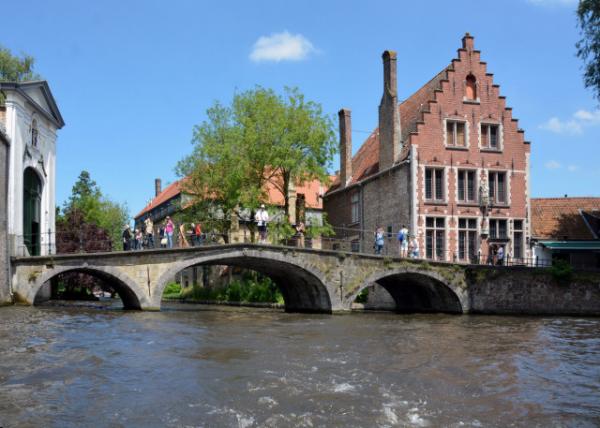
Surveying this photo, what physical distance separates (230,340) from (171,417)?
7.56 m

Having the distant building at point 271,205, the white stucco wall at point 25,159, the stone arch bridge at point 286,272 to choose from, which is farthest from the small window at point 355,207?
the white stucco wall at point 25,159

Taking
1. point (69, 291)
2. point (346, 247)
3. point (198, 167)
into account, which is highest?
point (198, 167)

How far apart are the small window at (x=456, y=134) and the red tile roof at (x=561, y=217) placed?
5428 millimetres

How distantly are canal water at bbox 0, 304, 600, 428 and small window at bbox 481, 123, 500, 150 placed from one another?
14408mm

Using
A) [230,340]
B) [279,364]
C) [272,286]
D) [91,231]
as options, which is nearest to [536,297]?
[272,286]

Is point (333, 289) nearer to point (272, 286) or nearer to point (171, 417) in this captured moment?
point (272, 286)

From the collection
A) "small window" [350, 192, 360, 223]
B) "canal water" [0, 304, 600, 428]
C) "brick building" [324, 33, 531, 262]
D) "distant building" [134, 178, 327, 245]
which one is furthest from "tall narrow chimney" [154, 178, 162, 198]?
"canal water" [0, 304, 600, 428]

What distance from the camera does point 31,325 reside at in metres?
Result: 16.8

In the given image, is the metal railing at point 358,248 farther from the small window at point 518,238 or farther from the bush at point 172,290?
the bush at point 172,290

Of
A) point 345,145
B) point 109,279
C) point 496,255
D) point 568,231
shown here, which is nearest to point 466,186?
point 496,255

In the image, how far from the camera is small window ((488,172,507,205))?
30562 millimetres

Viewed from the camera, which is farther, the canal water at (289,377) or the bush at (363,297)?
the bush at (363,297)

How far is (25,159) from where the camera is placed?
83.7 ft

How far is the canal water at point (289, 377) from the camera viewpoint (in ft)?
25.6
